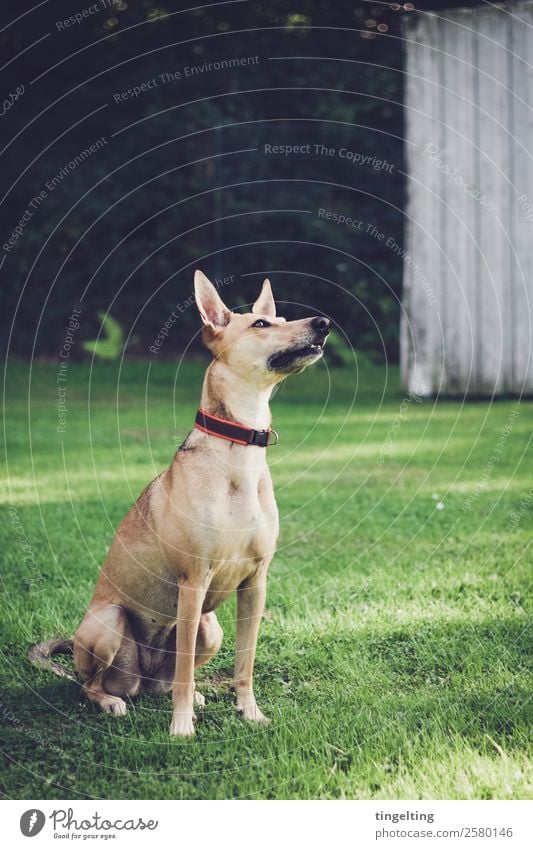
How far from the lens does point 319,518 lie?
8.86 meters

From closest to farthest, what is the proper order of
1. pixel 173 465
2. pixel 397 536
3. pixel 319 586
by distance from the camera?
pixel 173 465
pixel 319 586
pixel 397 536

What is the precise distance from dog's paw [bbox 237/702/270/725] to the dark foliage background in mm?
12215

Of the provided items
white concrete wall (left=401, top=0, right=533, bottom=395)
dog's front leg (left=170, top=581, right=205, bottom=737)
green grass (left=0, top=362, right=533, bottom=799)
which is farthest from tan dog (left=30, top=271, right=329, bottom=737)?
white concrete wall (left=401, top=0, right=533, bottom=395)

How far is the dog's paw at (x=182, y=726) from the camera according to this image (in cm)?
477

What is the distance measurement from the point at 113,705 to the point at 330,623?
1750 mm

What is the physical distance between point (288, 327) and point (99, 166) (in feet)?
50.7

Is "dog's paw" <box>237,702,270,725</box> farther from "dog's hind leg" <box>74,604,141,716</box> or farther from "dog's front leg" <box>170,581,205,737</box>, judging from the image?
"dog's hind leg" <box>74,604,141,716</box>

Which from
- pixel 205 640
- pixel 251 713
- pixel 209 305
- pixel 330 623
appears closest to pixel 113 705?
pixel 205 640

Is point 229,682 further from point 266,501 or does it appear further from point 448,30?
point 448,30

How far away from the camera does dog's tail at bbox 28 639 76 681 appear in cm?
555

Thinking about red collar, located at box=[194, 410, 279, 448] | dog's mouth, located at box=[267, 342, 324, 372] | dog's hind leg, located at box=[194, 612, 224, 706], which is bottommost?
dog's hind leg, located at box=[194, 612, 224, 706]

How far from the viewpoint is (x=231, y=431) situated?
15.8ft

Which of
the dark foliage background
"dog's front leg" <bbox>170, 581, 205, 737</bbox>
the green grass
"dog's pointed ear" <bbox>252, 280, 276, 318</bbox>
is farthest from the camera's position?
the dark foliage background

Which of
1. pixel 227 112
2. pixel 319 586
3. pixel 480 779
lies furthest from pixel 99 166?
pixel 480 779
